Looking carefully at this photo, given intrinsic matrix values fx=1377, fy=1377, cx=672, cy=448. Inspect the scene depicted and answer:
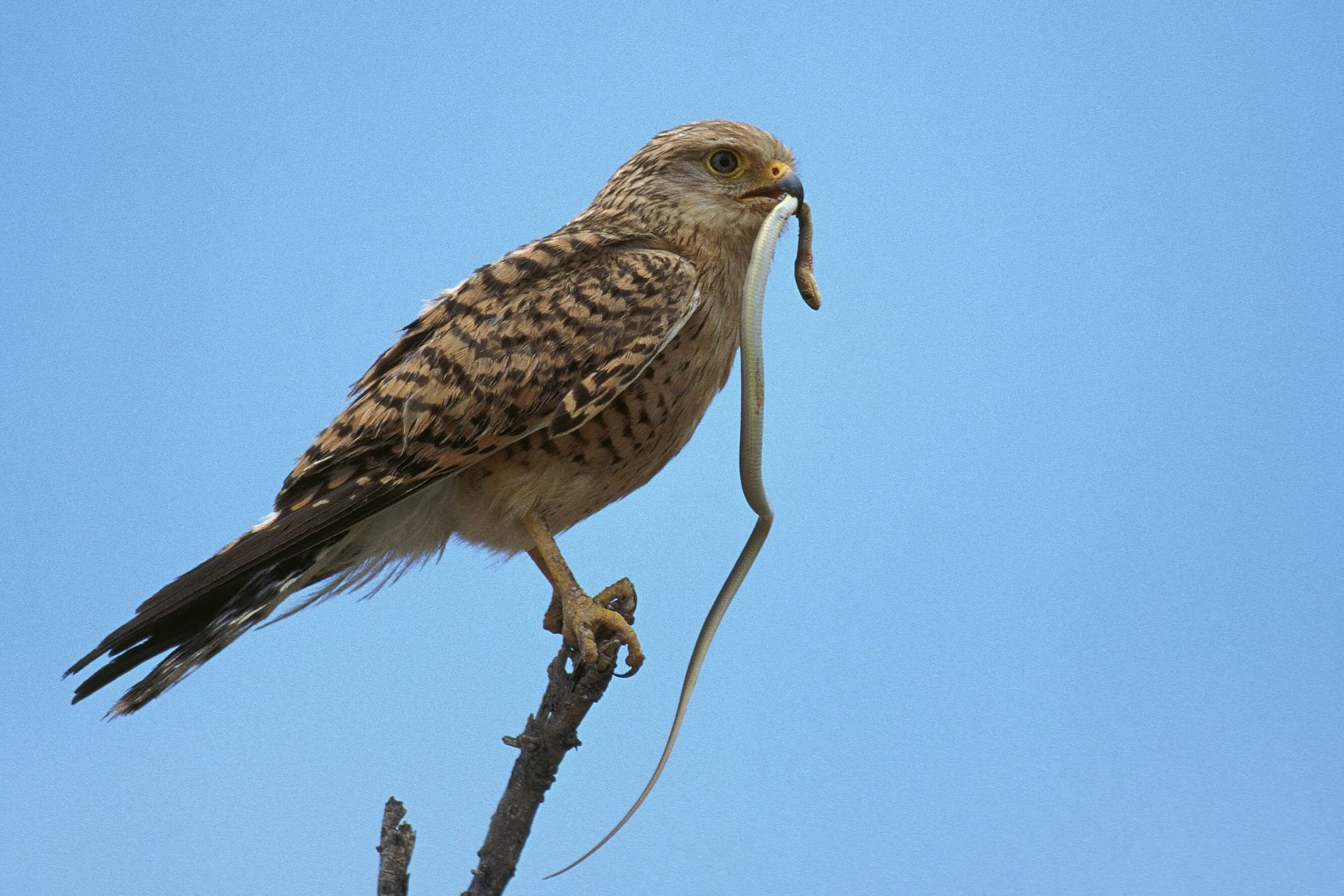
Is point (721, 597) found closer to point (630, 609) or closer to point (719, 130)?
point (630, 609)

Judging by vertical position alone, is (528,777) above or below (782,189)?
below

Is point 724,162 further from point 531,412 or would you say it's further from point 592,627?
point 592,627

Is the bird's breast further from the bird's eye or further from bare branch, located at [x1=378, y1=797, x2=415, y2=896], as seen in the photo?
bare branch, located at [x1=378, y1=797, x2=415, y2=896]

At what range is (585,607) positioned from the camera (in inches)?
124

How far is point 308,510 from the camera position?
9.88 feet

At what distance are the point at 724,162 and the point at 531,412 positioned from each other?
0.85m

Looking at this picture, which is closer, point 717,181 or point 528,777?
point 528,777

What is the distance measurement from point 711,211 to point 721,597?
0.96m

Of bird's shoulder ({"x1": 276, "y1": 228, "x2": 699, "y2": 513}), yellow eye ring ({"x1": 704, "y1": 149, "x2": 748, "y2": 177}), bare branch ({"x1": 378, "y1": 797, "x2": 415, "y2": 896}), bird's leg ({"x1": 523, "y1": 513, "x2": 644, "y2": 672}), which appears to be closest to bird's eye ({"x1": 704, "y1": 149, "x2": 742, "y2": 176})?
yellow eye ring ({"x1": 704, "y1": 149, "x2": 748, "y2": 177})

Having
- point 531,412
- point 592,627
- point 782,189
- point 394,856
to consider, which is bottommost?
point 394,856

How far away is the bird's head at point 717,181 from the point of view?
341 cm

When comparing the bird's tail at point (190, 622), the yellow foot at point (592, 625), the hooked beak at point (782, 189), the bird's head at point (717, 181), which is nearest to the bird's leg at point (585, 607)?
the yellow foot at point (592, 625)

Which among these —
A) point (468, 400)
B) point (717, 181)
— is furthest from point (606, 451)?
point (717, 181)

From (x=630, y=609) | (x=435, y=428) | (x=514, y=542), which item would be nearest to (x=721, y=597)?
(x=630, y=609)
